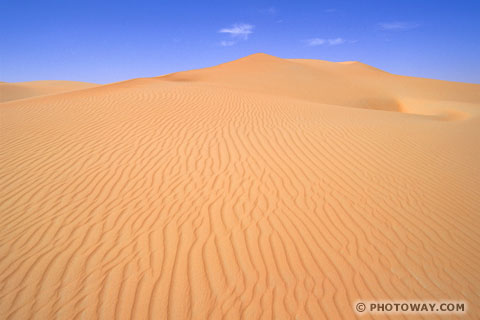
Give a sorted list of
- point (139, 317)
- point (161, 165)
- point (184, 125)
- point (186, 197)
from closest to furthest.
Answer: point (139, 317), point (186, 197), point (161, 165), point (184, 125)

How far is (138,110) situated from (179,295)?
761 centimetres

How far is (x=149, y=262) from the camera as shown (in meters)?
2.92

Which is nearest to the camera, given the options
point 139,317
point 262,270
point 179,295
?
point 139,317

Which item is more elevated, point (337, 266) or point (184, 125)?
point (184, 125)

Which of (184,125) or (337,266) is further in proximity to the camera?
(184,125)

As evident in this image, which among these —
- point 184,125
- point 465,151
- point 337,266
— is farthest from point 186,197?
point 465,151

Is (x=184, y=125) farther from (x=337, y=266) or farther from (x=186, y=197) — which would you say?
(x=337, y=266)

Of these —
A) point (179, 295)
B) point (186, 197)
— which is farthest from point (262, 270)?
point (186, 197)

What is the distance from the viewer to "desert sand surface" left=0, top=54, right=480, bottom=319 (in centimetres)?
261

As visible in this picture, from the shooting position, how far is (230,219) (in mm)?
3645

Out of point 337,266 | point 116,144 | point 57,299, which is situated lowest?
point 337,266

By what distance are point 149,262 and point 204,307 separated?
34.0 inches

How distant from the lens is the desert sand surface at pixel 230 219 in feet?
8.55

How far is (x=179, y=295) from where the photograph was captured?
258 centimetres
